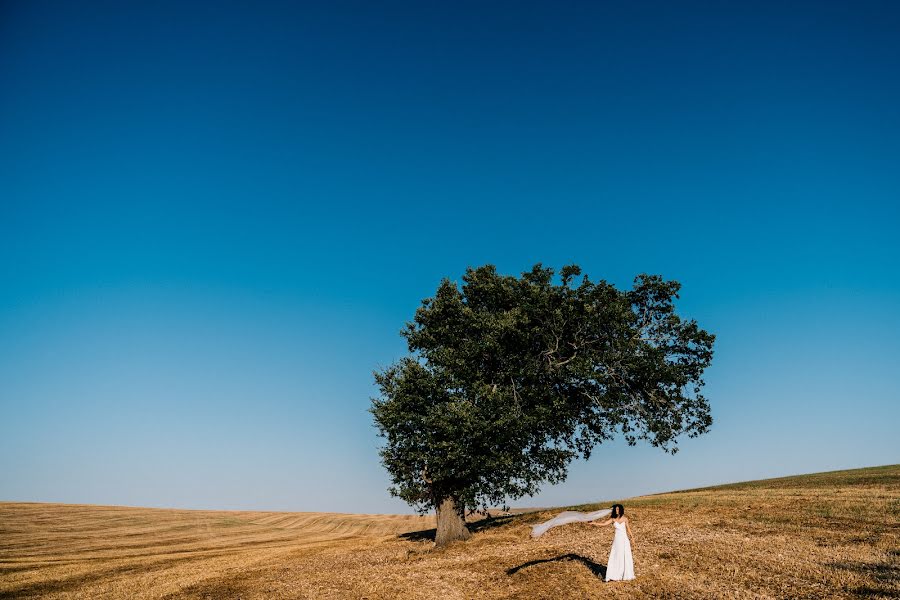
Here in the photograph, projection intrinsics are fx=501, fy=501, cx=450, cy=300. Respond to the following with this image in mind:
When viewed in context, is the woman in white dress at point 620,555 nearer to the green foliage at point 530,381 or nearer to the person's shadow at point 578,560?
the person's shadow at point 578,560

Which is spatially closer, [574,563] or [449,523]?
[574,563]

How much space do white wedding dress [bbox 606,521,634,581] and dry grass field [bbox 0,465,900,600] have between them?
0.45 m

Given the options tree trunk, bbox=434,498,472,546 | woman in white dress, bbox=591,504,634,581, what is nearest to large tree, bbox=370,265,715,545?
tree trunk, bbox=434,498,472,546

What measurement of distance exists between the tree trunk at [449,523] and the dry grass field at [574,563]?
1.29 m

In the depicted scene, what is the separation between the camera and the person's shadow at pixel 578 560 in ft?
62.5

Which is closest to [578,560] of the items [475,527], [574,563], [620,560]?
[574,563]

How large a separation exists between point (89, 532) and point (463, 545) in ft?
160

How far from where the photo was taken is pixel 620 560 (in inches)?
690

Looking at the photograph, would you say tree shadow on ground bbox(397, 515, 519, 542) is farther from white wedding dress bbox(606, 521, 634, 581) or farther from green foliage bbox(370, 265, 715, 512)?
white wedding dress bbox(606, 521, 634, 581)

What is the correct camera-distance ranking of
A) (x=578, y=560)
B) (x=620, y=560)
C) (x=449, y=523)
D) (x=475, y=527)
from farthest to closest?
(x=475, y=527) < (x=449, y=523) < (x=578, y=560) < (x=620, y=560)

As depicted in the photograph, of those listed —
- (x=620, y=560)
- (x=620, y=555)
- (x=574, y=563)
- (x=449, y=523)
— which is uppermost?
(x=449, y=523)

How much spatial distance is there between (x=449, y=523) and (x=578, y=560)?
11.6 m

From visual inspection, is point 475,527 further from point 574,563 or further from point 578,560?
point 574,563

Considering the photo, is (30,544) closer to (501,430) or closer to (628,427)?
(501,430)
